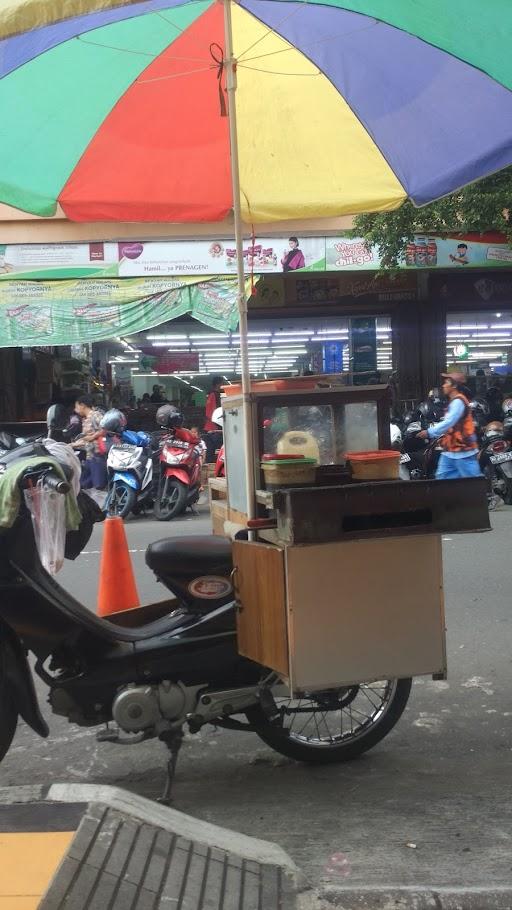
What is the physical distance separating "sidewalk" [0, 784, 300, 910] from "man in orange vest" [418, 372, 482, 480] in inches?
264

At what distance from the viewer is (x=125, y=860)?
2.33 meters

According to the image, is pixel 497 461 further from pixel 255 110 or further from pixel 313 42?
pixel 313 42

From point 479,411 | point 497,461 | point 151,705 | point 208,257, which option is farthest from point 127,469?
point 151,705

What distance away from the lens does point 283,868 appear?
2496 mm

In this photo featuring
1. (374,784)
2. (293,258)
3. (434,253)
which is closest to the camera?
(374,784)

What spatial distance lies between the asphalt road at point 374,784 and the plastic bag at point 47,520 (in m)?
1.03

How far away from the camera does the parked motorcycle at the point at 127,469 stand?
1018cm

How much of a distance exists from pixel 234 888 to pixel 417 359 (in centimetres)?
1568

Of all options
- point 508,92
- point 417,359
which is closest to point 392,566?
point 508,92

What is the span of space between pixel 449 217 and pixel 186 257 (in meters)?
4.85

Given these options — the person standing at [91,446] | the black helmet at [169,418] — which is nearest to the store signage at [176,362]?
the person standing at [91,446]

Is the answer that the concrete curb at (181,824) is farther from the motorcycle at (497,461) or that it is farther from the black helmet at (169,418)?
the motorcycle at (497,461)

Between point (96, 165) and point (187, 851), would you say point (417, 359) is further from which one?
point (187, 851)

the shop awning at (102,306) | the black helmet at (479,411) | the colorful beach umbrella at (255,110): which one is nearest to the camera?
the colorful beach umbrella at (255,110)
